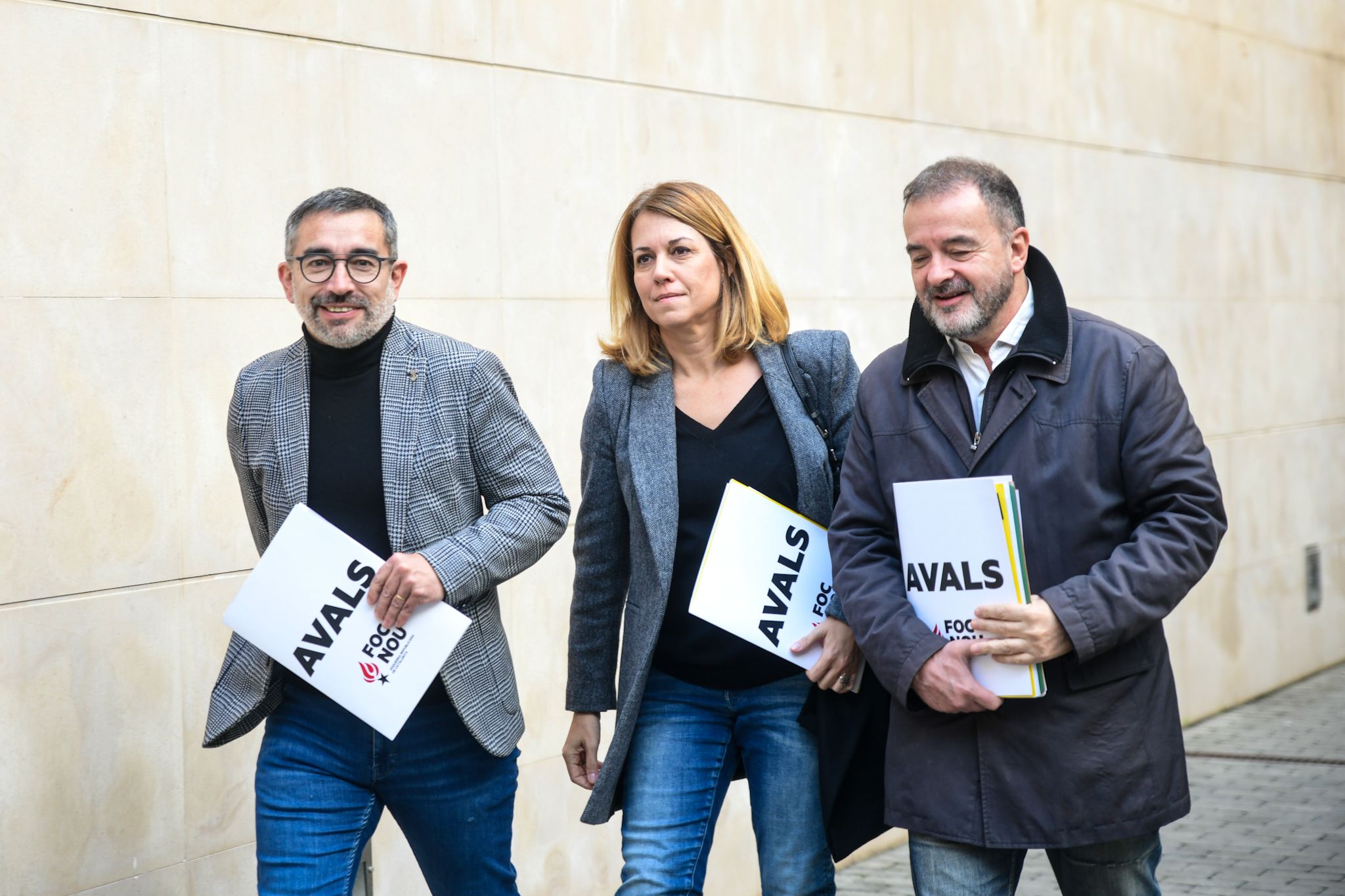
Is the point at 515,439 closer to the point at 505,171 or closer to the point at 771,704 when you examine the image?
the point at 771,704

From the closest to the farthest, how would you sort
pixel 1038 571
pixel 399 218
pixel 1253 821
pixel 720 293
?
pixel 1038 571 < pixel 720 293 < pixel 399 218 < pixel 1253 821

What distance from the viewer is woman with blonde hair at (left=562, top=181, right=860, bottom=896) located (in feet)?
12.0

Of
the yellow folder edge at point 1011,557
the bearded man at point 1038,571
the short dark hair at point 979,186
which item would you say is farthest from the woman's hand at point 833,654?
the short dark hair at point 979,186

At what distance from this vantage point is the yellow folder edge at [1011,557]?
3.21 m

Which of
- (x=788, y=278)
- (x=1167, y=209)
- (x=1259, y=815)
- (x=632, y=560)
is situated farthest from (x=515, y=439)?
(x=1167, y=209)

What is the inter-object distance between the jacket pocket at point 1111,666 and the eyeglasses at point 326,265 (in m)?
1.67

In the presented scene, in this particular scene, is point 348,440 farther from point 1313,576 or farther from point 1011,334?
point 1313,576

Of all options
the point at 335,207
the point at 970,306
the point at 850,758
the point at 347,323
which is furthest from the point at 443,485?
the point at 970,306

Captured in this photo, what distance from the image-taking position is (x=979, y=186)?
11.0ft

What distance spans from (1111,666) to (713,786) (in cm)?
96

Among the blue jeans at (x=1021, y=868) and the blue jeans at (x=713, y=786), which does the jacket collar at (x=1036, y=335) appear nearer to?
the blue jeans at (x=713, y=786)

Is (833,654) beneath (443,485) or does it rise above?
beneath

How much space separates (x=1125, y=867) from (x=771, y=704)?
0.82 meters

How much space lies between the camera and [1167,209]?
8.84 meters
